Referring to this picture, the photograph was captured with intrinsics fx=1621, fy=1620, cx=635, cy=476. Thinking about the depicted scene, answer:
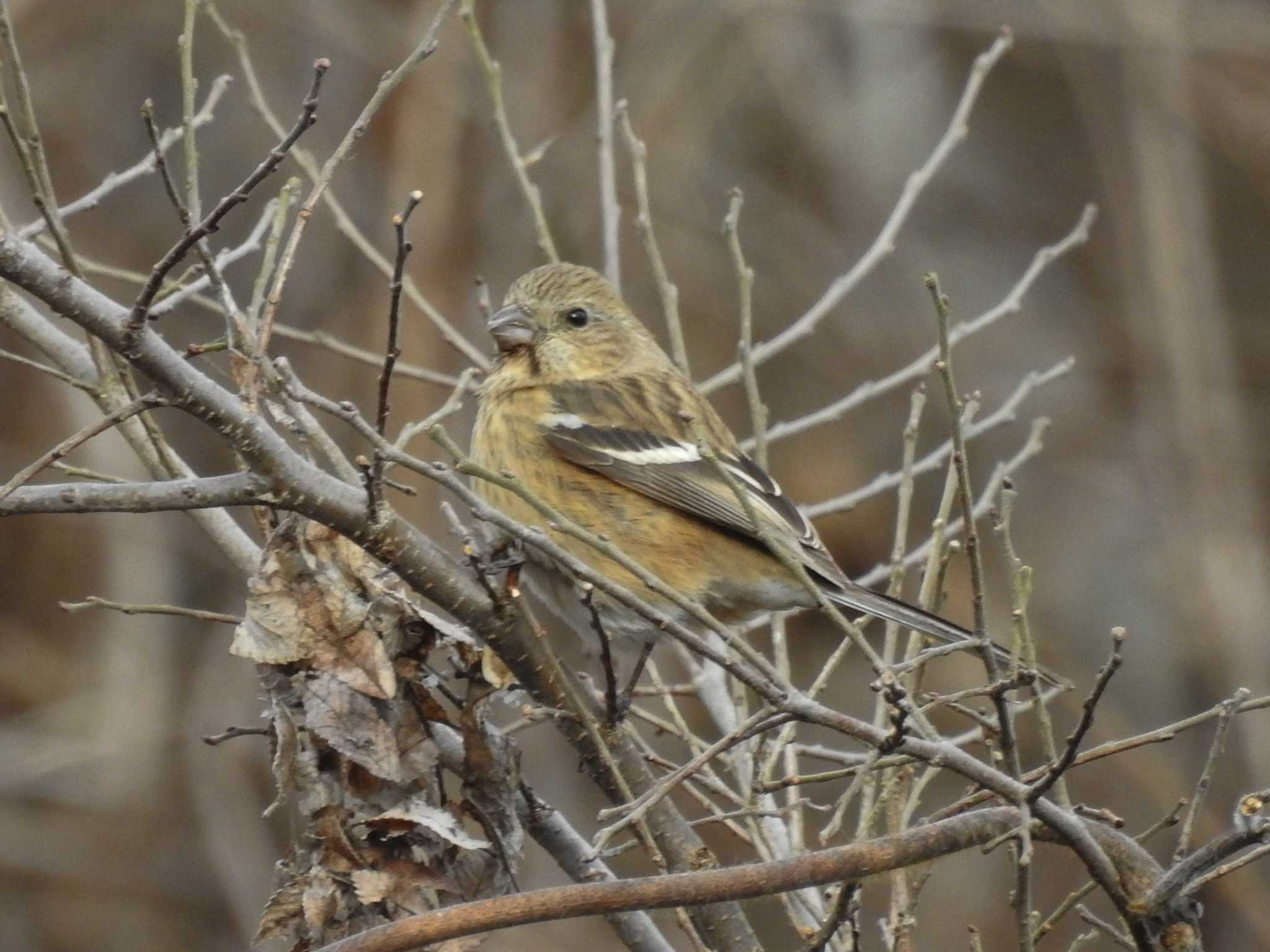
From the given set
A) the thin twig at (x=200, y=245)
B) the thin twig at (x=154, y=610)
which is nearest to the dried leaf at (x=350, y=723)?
the thin twig at (x=154, y=610)

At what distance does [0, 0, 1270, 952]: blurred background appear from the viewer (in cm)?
911

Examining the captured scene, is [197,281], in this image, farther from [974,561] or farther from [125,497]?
[974,561]

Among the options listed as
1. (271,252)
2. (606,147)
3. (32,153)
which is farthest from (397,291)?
(606,147)

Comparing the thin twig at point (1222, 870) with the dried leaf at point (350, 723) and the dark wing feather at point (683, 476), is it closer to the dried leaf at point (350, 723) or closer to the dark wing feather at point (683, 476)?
the dried leaf at point (350, 723)

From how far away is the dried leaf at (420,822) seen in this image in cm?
312

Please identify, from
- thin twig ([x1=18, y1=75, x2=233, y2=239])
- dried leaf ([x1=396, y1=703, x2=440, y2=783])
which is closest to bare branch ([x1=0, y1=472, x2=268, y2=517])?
dried leaf ([x1=396, y1=703, x2=440, y2=783])

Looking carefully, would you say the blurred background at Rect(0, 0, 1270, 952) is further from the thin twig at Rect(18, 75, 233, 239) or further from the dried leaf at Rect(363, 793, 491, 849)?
the dried leaf at Rect(363, 793, 491, 849)

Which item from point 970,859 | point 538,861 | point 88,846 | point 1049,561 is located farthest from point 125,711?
point 1049,561

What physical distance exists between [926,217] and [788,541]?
7.35m

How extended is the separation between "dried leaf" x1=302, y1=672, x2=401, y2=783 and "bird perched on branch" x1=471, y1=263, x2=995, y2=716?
3.85 ft

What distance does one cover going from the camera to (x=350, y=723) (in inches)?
122

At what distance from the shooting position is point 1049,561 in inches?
418

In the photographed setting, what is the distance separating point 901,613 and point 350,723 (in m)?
1.55

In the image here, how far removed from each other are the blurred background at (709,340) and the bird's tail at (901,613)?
408 centimetres
